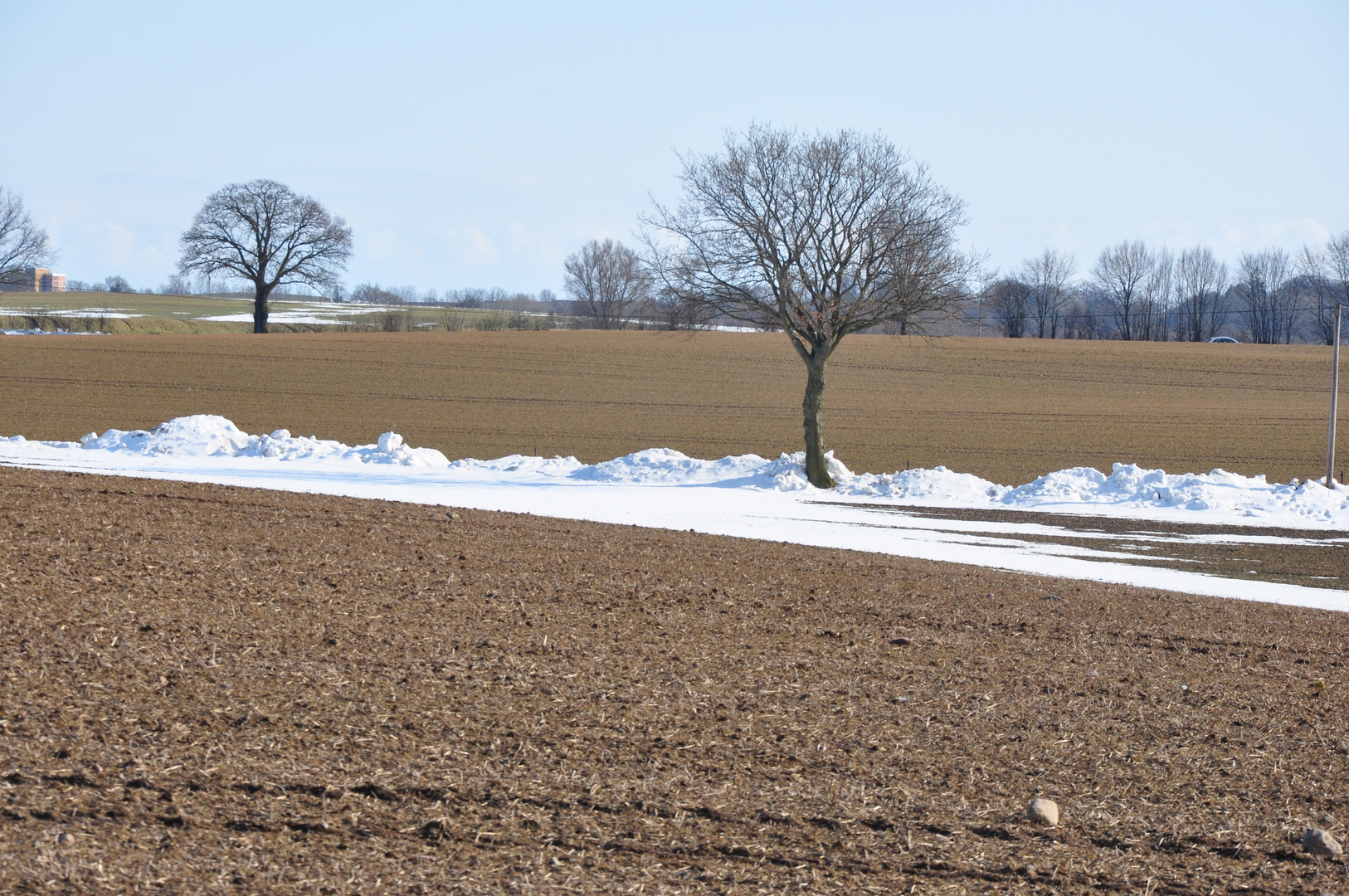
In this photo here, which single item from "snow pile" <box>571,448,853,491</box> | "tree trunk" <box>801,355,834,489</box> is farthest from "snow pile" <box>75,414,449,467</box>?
"tree trunk" <box>801,355,834,489</box>

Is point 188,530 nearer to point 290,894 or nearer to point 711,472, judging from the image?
point 290,894

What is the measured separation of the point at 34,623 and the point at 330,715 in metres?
2.00

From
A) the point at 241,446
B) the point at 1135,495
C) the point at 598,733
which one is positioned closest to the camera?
the point at 598,733

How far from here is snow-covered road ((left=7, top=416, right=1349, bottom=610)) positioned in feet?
51.2

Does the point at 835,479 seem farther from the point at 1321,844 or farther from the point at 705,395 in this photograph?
the point at 1321,844

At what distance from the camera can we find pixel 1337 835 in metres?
4.52

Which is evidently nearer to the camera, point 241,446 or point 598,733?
point 598,733

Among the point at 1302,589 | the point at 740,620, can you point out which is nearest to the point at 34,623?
the point at 740,620

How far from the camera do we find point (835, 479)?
27.0m

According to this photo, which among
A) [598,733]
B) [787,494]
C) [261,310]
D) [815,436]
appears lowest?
[787,494]

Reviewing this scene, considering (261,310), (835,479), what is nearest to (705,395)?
(835,479)

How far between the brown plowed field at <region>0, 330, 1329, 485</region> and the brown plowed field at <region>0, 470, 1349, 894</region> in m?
22.1

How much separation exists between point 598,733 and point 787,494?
20.1m

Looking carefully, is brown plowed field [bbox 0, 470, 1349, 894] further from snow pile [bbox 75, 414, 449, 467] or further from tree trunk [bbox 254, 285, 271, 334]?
tree trunk [bbox 254, 285, 271, 334]
